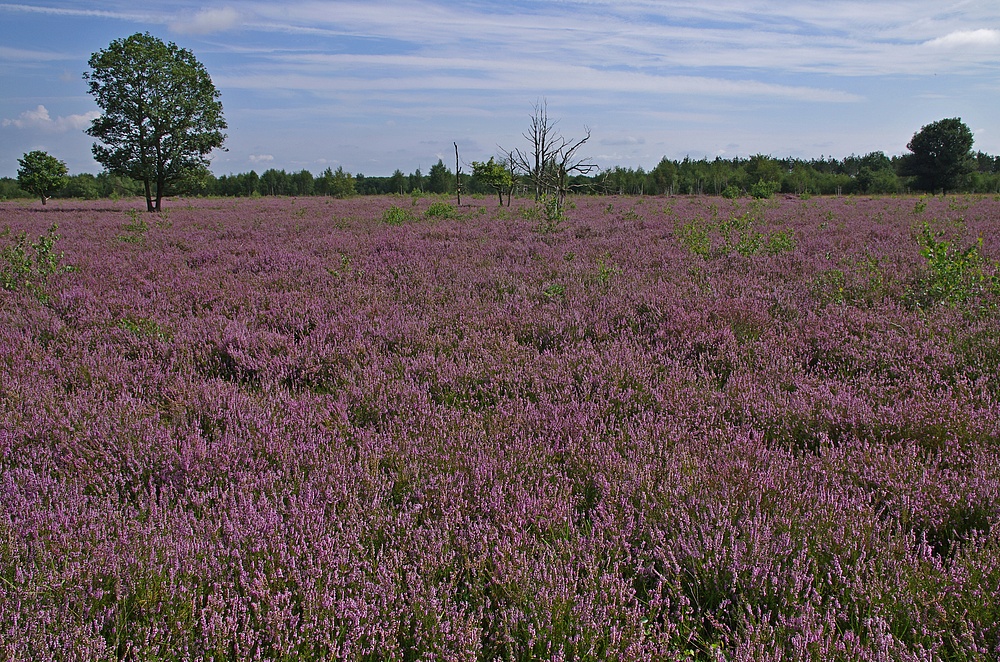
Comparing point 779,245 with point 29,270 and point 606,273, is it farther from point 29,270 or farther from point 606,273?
point 29,270

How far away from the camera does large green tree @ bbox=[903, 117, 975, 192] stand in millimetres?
59688

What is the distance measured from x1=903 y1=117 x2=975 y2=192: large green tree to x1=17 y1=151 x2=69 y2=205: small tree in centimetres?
7994

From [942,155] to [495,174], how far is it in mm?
53727

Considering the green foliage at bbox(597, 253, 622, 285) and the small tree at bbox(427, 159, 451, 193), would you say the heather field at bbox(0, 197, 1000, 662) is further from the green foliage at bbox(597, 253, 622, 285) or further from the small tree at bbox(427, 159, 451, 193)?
the small tree at bbox(427, 159, 451, 193)

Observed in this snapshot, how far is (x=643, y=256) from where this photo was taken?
8.91 meters

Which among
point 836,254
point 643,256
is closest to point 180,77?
point 643,256

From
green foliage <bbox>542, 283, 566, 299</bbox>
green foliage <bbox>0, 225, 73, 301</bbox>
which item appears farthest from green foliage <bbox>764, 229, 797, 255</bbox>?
green foliage <bbox>0, 225, 73, 301</bbox>

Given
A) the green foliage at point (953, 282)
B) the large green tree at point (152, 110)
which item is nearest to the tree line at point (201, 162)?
the large green tree at point (152, 110)

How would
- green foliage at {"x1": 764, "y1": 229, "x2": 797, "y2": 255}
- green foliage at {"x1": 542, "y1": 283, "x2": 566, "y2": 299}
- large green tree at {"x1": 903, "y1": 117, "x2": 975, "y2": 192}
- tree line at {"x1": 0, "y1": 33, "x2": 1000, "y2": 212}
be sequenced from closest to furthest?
green foliage at {"x1": 542, "y1": 283, "x2": 566, "y2": 299}
green foliage at {"x1": 764, "y1": 229, "x2": 797, "y2": 255}
tree line at {"x1": 0, "y1": 33, "x2": 1000, "y2": 212}
large green tree at {"x1": 903, "y1": 117, "x2": 975, "y2": 192}

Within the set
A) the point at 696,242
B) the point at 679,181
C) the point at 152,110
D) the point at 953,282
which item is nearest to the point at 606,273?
the point at 696,242

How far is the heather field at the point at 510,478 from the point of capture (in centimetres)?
181

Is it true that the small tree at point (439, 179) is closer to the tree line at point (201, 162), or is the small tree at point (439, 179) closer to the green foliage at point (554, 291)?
the tree line at point (201, 162)

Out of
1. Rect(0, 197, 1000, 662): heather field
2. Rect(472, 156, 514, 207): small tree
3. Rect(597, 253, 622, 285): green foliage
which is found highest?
Rect(472, 156, 514, 207): small tree

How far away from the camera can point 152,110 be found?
29406mm
